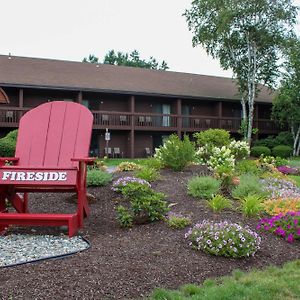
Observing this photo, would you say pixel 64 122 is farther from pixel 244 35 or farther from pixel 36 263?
pixel 244 35

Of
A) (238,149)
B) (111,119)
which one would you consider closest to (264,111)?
(111,119)

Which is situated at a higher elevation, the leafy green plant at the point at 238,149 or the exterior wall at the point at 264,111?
the exterior wall at the point at 264,111

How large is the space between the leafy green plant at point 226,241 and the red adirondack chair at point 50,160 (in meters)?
1.54

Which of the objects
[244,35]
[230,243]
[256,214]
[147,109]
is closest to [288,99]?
[244,35]

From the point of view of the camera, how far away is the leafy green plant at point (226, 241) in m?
4.34

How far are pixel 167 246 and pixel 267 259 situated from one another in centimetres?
112

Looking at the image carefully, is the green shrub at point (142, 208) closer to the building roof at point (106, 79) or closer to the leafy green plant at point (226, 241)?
the leafy green plant at point (226, 241)

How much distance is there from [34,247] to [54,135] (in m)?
1.96

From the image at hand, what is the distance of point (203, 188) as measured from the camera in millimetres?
6770

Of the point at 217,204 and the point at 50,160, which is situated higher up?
the point at 50,160

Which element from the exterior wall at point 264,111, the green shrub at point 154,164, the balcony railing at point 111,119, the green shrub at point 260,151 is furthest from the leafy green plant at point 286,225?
the exterior wall at point 264,111

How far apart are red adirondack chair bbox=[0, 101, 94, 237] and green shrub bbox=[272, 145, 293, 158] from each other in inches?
764

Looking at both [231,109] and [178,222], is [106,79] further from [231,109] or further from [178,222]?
[178,222]

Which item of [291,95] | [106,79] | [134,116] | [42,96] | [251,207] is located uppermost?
[106,79]
